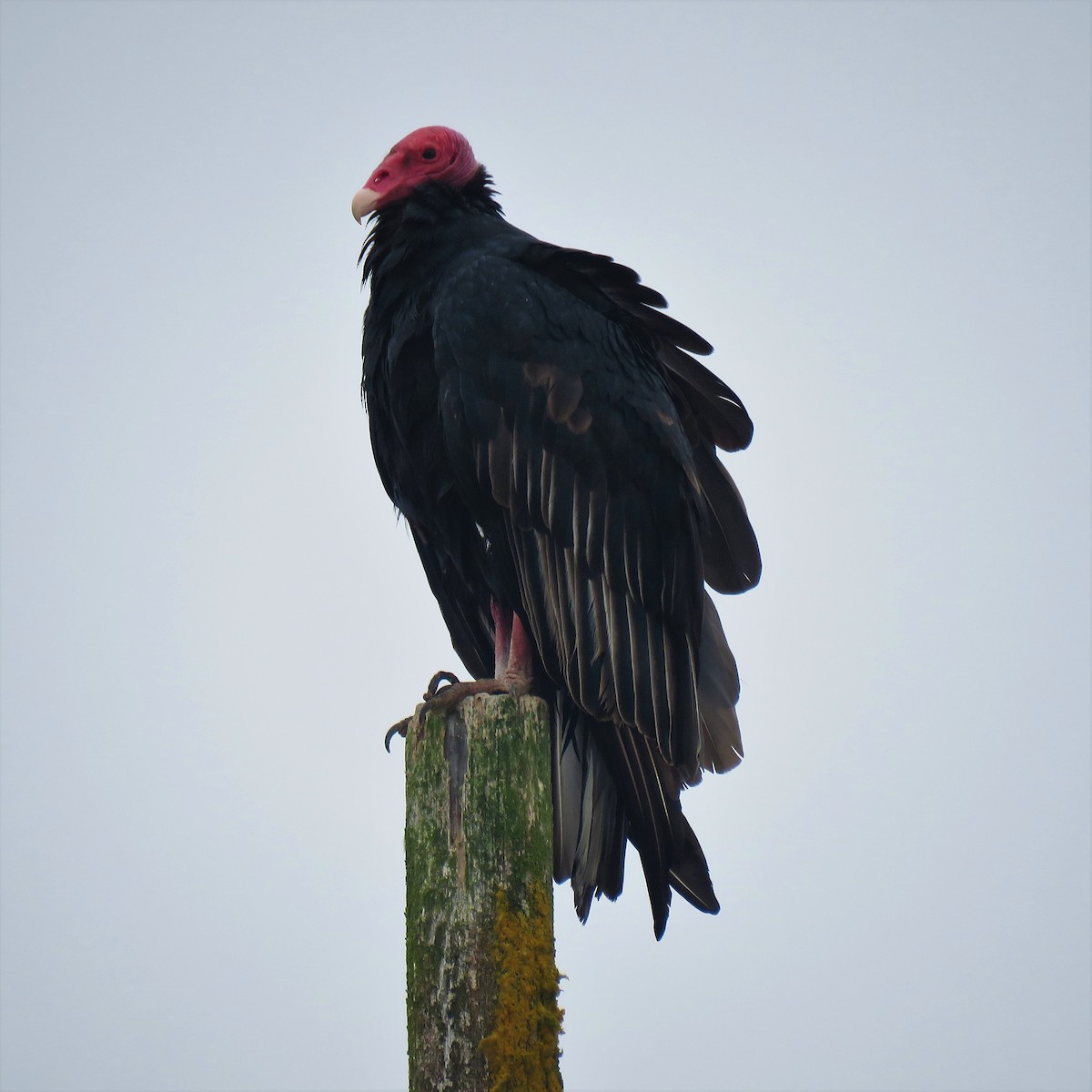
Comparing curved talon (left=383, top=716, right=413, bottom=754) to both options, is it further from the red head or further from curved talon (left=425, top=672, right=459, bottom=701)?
the red head

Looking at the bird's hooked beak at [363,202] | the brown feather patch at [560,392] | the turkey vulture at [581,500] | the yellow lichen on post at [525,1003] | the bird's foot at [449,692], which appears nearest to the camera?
the yellow lichen on post at [525,1003]

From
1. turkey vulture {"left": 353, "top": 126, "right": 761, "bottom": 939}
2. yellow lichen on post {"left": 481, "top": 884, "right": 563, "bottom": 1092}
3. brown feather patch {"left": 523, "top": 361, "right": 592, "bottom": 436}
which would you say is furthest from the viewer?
brown feather patch {"left": 523, "top": 361, "right": 592, "bottom": 436}

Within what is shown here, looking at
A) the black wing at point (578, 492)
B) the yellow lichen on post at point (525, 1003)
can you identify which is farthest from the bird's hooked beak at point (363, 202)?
the yellow lichen on post at point (525, 1003)

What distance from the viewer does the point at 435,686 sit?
350 cm

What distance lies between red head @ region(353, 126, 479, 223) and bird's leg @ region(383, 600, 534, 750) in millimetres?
1414

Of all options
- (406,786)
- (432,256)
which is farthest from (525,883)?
(432,256)

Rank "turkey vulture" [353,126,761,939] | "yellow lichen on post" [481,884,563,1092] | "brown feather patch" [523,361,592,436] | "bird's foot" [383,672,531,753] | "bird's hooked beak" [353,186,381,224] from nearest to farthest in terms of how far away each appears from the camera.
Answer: "yellow lichen on post" [481,884,563,1092], "bird's foot" [383,672,531,753], "turkey vulture" [353,126,761,939], "brown feather patch" [523,361,592,436], "bird's hooked beak" [353,186,381,224]

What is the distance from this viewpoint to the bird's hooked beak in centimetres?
411

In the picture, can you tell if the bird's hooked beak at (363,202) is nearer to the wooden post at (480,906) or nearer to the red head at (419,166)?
the red head at (419,166)

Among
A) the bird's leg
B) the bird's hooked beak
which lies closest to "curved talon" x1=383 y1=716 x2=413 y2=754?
the bird's leg

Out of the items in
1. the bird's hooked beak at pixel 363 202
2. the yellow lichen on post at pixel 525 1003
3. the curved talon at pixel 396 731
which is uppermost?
the bird's hooked beak at pixel 363 202

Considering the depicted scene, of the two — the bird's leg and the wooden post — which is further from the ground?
the bird's leg

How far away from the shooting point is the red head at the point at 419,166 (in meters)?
4.20

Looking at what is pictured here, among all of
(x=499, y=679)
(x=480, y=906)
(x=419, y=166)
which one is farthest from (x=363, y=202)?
(x=480, y=906)
